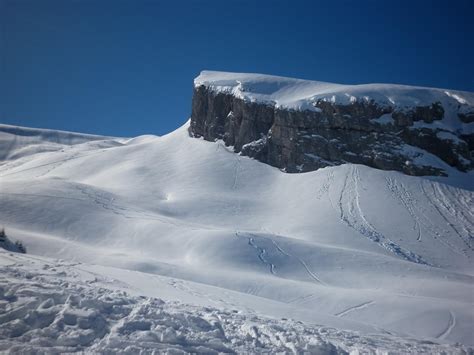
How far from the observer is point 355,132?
50.7 meters

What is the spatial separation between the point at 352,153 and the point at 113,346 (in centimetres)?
4706

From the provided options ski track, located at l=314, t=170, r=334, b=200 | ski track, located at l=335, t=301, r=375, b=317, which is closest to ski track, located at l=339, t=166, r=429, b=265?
ski track, located at l=314, t=170, r=334, b=200

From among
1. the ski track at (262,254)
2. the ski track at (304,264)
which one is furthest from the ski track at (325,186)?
the ski track at (262,254)

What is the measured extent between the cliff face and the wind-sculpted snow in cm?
4250

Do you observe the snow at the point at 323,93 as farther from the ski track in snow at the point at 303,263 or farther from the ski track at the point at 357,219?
the ski track in snow at the point at 303,263

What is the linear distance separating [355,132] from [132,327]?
158 ft

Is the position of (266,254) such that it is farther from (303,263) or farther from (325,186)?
(325,186)

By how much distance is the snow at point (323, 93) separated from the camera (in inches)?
1999

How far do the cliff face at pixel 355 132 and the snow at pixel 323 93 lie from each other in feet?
0.52

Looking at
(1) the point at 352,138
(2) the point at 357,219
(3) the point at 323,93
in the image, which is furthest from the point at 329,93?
(2) the point at 357,219

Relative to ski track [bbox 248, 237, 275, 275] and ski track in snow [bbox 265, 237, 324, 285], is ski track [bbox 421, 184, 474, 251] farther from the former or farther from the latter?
ski track [bbox 248, 237, 275, 275]

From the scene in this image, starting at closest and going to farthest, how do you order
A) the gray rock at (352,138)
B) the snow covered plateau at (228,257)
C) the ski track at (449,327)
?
the snow covered plateau at (228,257)
the ski track at (449,327)
the gray rock at (352,138)

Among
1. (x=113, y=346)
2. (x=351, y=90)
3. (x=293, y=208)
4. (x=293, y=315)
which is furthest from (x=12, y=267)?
(x=351, y=90)

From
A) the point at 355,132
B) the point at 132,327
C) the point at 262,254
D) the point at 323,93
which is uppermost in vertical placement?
the point at 323,93
